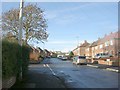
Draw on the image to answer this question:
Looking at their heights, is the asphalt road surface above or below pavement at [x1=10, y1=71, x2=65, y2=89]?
below

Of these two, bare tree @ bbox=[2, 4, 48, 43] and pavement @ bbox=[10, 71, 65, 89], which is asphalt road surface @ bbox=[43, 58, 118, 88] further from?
bare tree @ bbox=[2, 4, 48, 43]

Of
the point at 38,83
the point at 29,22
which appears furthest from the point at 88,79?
the point at 29,22

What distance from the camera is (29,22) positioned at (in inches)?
1836

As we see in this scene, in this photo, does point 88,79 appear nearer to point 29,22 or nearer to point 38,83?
point 38,83

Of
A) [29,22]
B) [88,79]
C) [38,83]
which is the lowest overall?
[88,79]

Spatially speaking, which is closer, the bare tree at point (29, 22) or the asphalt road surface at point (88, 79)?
the asphalt road surface at point (88, 79)

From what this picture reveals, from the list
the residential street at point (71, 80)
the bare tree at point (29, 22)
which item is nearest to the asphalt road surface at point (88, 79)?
the residential street at point (71, 80)

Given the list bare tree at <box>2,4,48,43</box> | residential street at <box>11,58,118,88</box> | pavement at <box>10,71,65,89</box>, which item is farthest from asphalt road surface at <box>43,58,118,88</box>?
bare tree at <box>2,4,48,43</box>

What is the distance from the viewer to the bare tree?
150 ft

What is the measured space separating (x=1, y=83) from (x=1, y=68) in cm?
85

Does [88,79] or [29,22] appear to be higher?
[29,22]

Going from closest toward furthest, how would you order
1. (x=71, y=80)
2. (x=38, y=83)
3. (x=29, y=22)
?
(x=38, y=83)
(x=71, y=80)
(x=29, y=22)

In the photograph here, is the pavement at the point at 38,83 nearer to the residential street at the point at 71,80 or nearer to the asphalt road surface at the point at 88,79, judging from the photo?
the residential street at the point at 71,80

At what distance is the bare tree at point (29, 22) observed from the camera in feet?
150
